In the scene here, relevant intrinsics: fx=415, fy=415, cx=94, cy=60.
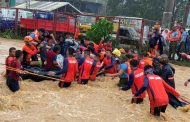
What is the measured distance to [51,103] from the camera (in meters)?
9.09

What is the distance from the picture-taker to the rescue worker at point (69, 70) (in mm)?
10547

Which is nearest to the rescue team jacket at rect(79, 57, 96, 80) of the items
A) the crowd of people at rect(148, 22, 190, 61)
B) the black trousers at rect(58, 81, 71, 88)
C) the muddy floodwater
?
the muddy floodwater

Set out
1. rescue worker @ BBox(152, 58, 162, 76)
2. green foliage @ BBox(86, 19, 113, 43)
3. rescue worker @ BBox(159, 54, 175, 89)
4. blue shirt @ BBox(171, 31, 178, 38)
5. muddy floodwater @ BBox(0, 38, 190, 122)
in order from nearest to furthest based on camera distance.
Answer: muddy floodwater @ BBox(0, 38, 190, 122) < rescue worker @ BBox(159, 54, 175, 89) < rescue worker @ BBox(152, 58, 162, 76) < green foliage @ BBox(86, 19, 113, 43) < blue shirt @ BBox(171, 31, 178, 38)

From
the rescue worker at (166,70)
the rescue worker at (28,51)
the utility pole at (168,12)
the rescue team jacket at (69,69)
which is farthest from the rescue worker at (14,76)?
the utility pole at (168,12)

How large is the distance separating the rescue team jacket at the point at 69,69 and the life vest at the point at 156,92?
267 centimetres

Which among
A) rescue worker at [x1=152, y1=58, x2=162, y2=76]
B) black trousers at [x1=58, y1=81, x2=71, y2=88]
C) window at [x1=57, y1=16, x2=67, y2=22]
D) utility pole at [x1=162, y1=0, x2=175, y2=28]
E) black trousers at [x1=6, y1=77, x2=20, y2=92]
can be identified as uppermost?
utility pole at [x1=162, y1=0, x2=175, y2=28]

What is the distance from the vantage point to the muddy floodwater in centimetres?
834

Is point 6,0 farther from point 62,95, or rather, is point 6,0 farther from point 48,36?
point 62,95

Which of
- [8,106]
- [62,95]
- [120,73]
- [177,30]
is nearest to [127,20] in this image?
[177,30]

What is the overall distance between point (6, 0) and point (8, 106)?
112 feet

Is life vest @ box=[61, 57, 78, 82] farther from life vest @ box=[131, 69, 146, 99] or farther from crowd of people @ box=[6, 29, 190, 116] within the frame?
life vest @ box=[131, 69, 146, 99]

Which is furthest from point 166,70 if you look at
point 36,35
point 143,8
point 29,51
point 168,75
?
point 143,8

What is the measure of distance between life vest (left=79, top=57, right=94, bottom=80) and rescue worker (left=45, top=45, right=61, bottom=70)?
0.98 m

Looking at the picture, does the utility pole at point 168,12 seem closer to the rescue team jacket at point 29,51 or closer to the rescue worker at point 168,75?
the rescue team jacket at point 29,51
